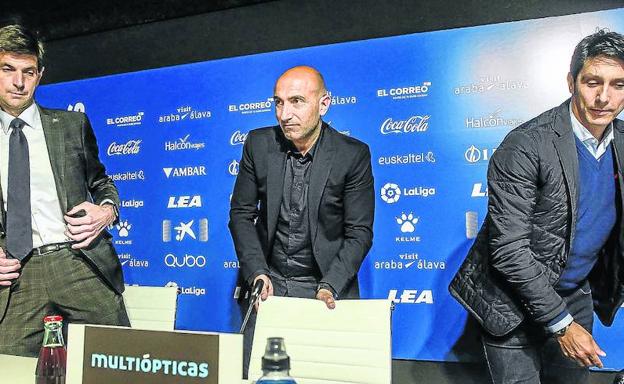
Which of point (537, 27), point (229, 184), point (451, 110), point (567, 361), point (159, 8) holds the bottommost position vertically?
point (567, 361)

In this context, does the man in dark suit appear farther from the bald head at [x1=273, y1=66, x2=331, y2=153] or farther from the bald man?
the bald head at [x1=273, y1=66, x2=331, y2=153]

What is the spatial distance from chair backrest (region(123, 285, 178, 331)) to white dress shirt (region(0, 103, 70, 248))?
1.82 ft

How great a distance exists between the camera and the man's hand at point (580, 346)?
1.90 m

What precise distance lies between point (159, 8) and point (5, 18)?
4.42 ft

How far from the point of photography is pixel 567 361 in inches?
84.7

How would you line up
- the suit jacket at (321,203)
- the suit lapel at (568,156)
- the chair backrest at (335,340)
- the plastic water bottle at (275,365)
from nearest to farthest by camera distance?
the plastic water bottle at (275,365) → the chair backrest at (335,340) → the suit lapel at (568,156) → the suit jacket at (321,203)

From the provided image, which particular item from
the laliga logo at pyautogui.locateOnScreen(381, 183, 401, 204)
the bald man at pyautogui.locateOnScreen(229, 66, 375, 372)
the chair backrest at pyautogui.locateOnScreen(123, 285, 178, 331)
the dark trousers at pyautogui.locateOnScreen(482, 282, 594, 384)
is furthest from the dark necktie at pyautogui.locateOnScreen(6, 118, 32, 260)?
the laliga logo at pyautogui.locateOnScreen(381, 183, 401, 204)

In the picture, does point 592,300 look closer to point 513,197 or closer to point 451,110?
point 513,197

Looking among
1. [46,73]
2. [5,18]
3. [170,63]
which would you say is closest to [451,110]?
[170,63]

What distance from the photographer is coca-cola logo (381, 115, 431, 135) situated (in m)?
3.38

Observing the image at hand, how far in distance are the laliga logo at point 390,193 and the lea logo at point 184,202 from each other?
1.20m

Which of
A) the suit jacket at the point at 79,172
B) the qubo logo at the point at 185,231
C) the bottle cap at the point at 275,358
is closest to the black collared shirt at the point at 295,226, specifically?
the suit jacket at the point at 79,172

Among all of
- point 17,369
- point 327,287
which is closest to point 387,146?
point 327,287

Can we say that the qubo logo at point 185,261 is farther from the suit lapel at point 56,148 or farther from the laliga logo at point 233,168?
the suit lapel at point 56,148
